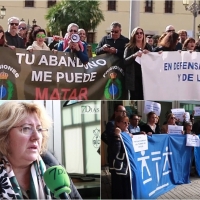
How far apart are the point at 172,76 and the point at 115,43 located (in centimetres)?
111

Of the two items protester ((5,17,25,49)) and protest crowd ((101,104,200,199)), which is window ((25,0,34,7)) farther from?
protest crowd ((101,104,200,199))

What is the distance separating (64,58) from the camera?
771cm

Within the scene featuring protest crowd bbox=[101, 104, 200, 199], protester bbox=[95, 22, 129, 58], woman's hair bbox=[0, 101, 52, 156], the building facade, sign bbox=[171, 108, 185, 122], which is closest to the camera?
woman's hair bbox=[0, 101, 52, 156]

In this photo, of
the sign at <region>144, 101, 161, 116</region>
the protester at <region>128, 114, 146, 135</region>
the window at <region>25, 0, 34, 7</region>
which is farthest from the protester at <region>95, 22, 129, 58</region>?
the window at <region>25, 0, 34, 7</region>

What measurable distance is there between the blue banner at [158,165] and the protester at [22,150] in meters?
1.27

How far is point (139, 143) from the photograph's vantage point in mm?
5695

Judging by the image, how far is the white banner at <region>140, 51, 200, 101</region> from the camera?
8000 mm

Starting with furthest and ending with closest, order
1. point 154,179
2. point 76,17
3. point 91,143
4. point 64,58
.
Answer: point 76,17 → point 64,58 → point 154,179 → point 91,143

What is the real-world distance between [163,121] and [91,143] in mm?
1409

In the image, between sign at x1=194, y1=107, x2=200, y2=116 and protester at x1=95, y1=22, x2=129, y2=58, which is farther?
protester at x1=95, y1=22, x2=129, y2=58

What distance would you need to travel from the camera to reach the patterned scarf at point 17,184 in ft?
14.3

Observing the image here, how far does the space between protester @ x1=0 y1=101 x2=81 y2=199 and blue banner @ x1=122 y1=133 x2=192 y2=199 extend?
127 cm

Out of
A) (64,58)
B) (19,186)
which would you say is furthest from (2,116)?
(64,58)

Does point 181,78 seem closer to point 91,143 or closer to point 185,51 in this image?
point 185,51
